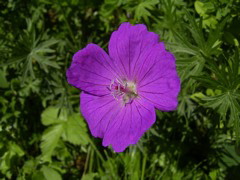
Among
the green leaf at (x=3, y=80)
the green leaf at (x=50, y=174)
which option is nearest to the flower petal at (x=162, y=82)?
the green leaf at (x=50, y=174)

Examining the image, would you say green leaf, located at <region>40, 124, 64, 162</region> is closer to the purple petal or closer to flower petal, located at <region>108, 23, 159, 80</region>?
the purple petal

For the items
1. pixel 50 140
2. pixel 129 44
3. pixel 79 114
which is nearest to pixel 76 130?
pixel 79 114

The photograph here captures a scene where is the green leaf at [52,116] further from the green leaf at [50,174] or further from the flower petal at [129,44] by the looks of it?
the flower petal at [129,44]

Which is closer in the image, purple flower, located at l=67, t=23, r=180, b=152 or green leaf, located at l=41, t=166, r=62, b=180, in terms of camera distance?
purple flower, located at l=67, t=23, r=180, b=152

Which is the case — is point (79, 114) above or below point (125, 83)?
below

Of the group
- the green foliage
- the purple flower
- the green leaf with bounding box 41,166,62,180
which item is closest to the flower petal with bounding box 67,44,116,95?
the purple flower

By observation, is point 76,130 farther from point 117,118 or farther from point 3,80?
point 117,118
